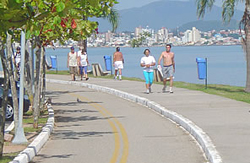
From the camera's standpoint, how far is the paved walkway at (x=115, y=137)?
12.7m

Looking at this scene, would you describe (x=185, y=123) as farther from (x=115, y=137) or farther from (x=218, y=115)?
(x=115, y=137)

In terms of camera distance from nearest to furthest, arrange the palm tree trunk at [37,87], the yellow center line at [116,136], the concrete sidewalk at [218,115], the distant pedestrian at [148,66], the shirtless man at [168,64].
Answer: the concrete sidewalk at [218,115]
the yellow center line at [116,136]
the palm tree trunk at [37,87]
the shirtless man at [168,64]
the distant pedestrian at [148,66]

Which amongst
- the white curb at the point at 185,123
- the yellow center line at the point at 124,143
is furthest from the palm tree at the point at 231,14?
the yellow center line at the point at 124,143

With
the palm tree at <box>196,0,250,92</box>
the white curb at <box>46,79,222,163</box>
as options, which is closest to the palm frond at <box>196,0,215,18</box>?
the palm tree at <box>196,0,250,92</box>

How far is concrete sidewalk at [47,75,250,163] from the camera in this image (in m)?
12.5

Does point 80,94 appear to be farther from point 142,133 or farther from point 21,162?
point 21,162

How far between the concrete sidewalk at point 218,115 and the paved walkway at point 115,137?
1.80ft

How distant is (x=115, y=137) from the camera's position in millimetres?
15453

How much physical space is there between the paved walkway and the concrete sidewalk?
0.55 m

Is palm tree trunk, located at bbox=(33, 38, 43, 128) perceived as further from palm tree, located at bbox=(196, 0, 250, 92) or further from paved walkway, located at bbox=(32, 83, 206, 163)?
palm tree, located at bbox=(196, 0, 250, 92)

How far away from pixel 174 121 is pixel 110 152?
205 inches

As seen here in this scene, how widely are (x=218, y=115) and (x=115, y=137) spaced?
3866mm

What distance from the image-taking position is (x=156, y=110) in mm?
21156

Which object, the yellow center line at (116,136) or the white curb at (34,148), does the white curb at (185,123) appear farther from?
the white curb at (34,148)
